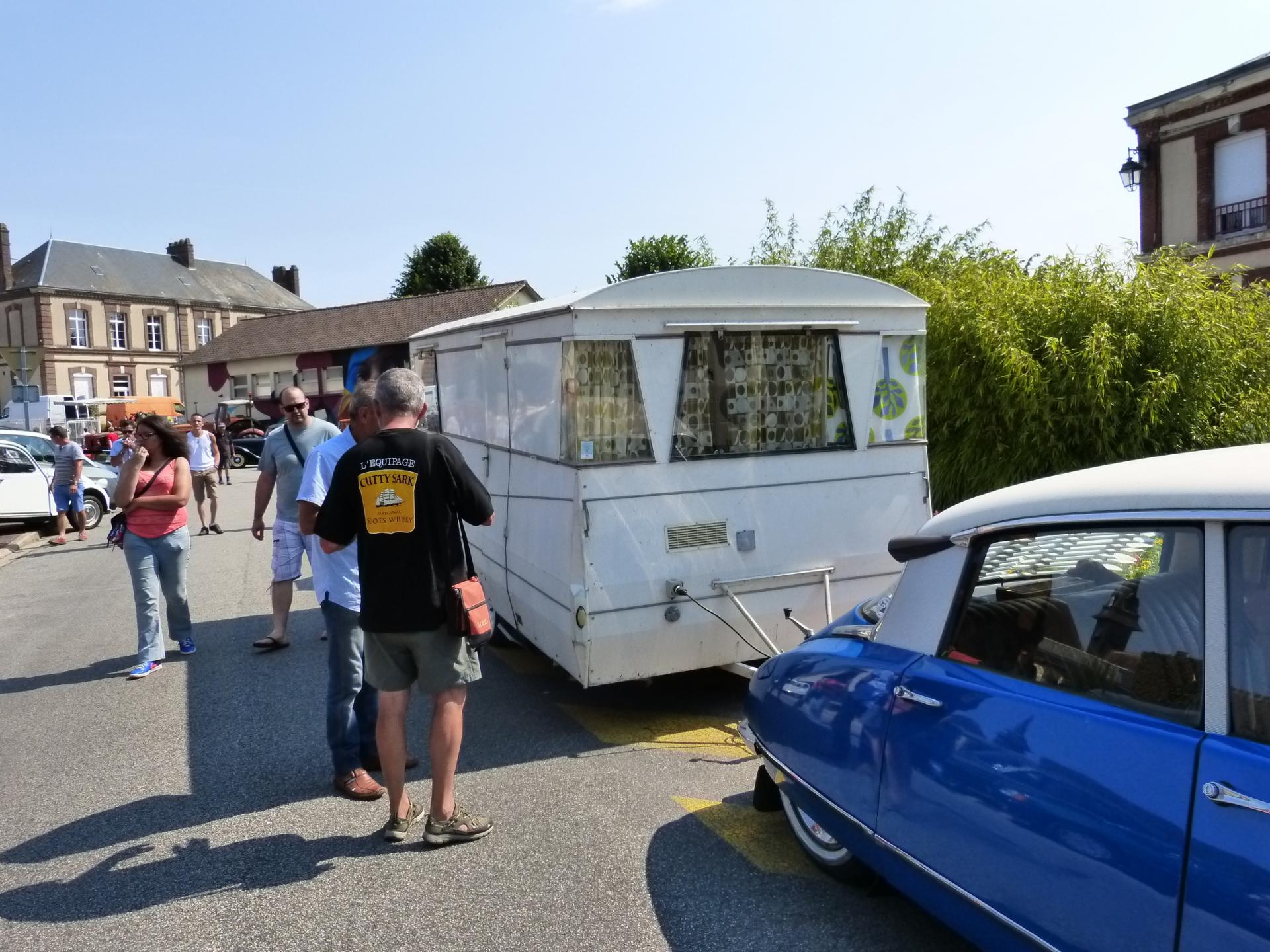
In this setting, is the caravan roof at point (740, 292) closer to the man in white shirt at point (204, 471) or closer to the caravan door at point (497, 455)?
→ the caravan door at point (497, 455)

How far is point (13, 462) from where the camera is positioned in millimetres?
16391

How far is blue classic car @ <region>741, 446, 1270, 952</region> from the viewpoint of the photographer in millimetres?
2172

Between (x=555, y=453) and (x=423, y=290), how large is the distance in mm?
58759

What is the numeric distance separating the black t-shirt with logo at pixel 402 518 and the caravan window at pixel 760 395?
5.55 ft

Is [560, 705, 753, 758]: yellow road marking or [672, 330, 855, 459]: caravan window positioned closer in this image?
[560, 705, 753, 758]: yellow road marking

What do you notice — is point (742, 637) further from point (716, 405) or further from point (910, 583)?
point (910, 583)

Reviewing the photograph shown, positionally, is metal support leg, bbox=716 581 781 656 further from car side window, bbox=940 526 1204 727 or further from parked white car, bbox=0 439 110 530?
parked white car, bbox=0 439 110 530

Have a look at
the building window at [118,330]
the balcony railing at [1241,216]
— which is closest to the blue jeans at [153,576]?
the balcony railing at [1241,216]

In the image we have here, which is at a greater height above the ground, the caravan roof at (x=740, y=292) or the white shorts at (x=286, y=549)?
the caravan roof at (x=740, y=292)

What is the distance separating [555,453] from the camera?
5.50m

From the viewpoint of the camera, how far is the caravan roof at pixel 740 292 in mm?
5262

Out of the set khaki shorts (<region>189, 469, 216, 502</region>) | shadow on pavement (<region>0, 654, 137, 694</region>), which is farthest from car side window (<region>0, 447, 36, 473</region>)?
shadow on pavement (<region>0, 654, 137, 694</region>)

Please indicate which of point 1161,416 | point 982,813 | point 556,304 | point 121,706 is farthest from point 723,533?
point 1161,416

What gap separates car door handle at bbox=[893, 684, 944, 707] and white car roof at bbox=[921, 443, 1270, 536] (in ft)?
1.58
